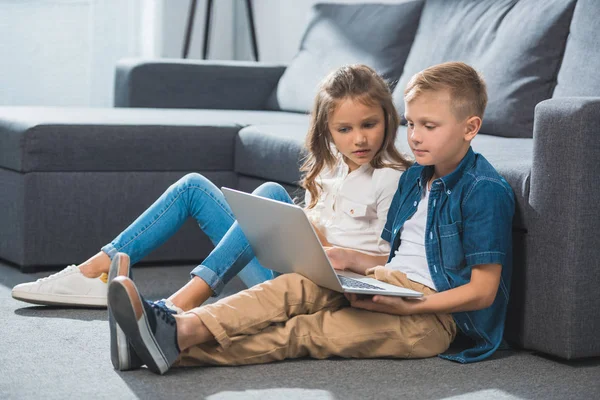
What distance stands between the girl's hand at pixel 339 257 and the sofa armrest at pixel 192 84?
6.15ft

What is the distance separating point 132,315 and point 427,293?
56cm

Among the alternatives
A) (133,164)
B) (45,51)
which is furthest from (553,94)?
(45,51)

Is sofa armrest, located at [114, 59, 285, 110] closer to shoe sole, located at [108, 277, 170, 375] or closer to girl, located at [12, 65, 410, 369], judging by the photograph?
girl, located at [12, 65, 410, 369]

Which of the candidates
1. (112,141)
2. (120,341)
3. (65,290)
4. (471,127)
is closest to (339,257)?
(471,127)

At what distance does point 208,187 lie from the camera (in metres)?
2.17

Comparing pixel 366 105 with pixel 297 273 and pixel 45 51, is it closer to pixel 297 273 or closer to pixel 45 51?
pixel 297 273

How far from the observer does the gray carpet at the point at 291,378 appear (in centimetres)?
158

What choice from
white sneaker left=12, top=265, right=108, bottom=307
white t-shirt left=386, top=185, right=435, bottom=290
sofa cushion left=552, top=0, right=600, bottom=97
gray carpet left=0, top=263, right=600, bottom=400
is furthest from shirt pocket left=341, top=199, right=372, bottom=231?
sofa cushion left=552, top=0, right=600, bottom=97

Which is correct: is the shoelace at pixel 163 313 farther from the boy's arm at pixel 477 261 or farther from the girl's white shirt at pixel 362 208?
the girl's white shirt at pixel 362 208

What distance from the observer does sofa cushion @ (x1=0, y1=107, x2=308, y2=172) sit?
262cm

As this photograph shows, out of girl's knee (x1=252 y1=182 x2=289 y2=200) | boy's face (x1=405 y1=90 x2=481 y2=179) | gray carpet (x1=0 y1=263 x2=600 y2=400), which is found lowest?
gray carpet (x1=0 y1=263 x2=600 y2=400)

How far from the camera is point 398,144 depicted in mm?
2312

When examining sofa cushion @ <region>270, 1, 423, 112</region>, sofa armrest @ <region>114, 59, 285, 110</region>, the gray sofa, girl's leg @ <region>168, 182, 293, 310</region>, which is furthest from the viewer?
sofa armrest @ <region>114, 59, 285, 110</region>

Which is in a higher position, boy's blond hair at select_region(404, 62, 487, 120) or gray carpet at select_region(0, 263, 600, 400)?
boy's blond hair at select_region(404, 62, 487, 120)
